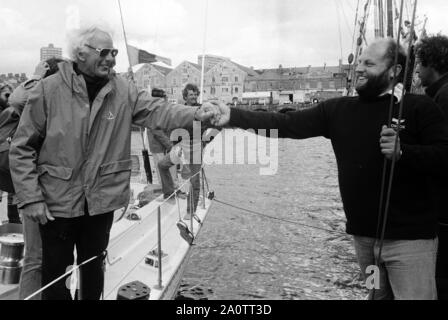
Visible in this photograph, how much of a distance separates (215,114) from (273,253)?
5.43 m

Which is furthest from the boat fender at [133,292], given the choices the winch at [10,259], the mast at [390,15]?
the mast at [390,15]

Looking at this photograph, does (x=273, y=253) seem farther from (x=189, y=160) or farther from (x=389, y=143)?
Result: (x=389, y=143)

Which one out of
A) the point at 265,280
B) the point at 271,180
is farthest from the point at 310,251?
the point at 271,180

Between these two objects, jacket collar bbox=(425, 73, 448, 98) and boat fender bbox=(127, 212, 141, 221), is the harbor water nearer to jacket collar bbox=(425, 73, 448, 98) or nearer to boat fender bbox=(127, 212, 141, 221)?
boat fender bbox=(127, 212, 141, 221)

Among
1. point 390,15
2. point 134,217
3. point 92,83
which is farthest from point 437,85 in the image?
point 390,15

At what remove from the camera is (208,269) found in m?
6.70

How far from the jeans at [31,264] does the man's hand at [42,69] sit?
0.96 metres

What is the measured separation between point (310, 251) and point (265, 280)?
174 centimetres

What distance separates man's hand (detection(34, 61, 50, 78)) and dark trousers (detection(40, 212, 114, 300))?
96 centimetres

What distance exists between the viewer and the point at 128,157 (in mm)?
2623

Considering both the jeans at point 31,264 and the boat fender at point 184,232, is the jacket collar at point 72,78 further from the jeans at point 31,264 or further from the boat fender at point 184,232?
the boat fender at point 184,232

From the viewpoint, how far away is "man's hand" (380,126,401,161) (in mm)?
2064

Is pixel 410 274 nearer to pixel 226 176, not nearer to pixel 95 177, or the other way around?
pixel 95 177

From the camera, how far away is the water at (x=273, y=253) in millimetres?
5992
